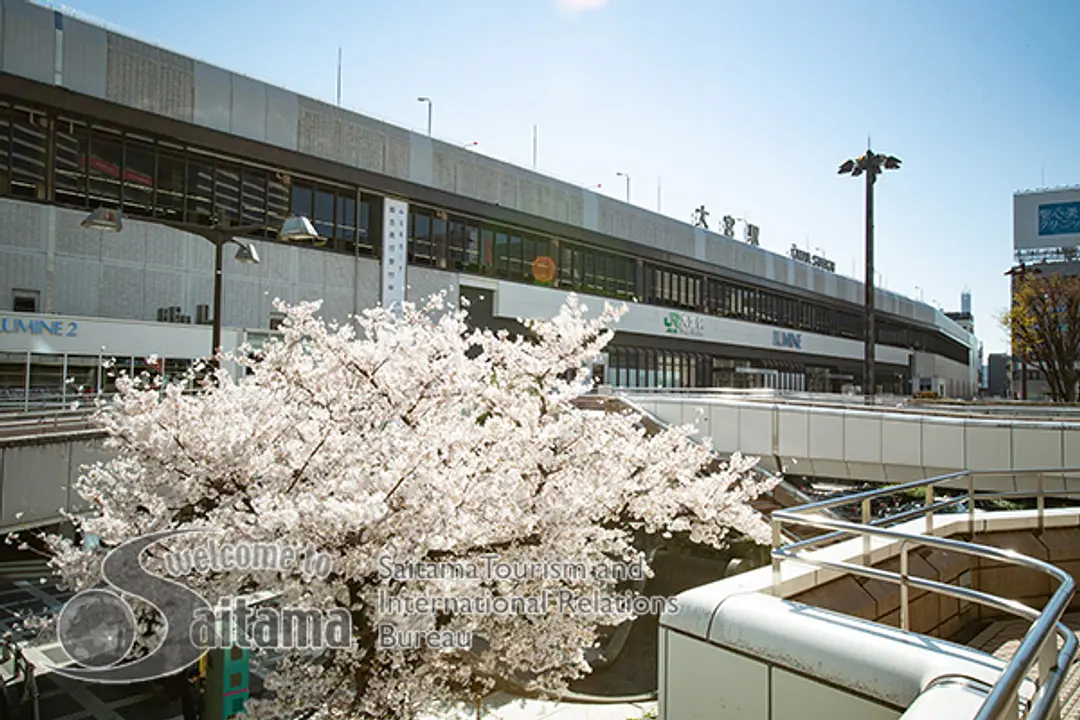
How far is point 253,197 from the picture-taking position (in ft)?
94.6

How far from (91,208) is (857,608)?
1041 inches

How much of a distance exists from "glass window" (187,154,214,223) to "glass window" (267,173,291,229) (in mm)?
A: 2418

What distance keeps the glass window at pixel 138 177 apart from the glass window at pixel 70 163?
4.30ft

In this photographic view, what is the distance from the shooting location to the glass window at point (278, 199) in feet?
96.4

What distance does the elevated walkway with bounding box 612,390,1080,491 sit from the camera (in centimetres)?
1559

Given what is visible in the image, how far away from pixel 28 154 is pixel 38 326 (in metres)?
5.88

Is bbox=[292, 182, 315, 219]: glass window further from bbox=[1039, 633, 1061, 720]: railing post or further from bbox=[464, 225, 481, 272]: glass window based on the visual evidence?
bbox=[1039, 633, 1061, 720]: railing post

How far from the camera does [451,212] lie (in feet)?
119

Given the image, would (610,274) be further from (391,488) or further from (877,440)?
(391,488)

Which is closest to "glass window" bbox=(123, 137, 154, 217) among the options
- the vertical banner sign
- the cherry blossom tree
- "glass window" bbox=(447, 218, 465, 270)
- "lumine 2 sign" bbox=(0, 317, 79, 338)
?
"lumine 2 sign" bbox=(0, 317, 79, 338)

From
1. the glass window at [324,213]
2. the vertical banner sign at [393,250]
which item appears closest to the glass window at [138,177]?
the glass window at [324,213]

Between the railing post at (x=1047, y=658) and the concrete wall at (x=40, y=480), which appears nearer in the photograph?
the railing post at (x=1047, y=658)

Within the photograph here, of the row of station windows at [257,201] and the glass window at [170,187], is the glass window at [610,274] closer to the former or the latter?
the row of station windows at [257,201]

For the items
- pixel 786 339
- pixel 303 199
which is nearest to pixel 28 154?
pixel 303 199
